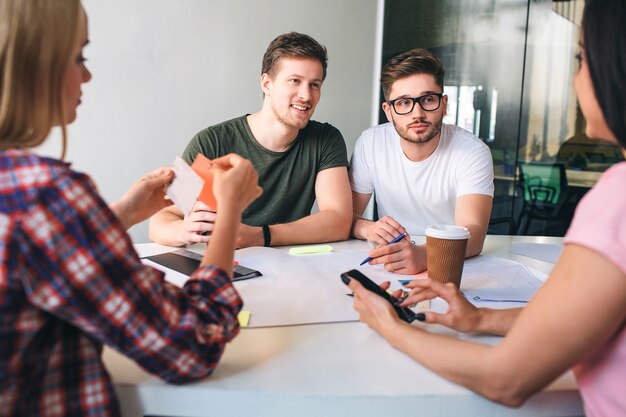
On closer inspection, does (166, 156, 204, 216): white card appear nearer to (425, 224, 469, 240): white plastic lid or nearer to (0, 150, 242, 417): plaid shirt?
(0, 150, 242, 417): plaid shirt

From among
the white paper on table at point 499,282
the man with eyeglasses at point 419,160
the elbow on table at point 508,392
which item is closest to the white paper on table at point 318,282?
the white paper on table at point 499,282

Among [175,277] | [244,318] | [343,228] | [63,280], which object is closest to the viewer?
[63,280]

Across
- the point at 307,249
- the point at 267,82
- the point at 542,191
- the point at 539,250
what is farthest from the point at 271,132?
the point at 542,191

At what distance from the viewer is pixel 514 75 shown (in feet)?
13.3

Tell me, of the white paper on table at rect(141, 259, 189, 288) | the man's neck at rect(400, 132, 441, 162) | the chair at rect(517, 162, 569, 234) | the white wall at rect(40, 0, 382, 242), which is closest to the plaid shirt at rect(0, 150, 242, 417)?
the white paper on table at rect(141, 259, 189, 288)

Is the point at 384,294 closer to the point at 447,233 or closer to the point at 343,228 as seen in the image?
the point at 447,233

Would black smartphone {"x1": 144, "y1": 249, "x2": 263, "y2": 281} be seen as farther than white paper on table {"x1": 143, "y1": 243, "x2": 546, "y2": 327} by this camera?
Yes

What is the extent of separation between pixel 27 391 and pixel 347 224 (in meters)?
1.44

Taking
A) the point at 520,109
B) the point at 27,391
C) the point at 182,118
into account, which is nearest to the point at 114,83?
the point at 182,118

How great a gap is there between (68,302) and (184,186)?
0.63 meters

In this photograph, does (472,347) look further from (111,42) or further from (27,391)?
(111,42)

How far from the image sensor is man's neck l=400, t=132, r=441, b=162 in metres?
2.46

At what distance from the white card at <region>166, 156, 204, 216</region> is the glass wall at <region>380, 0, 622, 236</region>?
277 centimetres

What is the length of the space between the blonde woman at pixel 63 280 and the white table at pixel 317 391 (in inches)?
2.0
